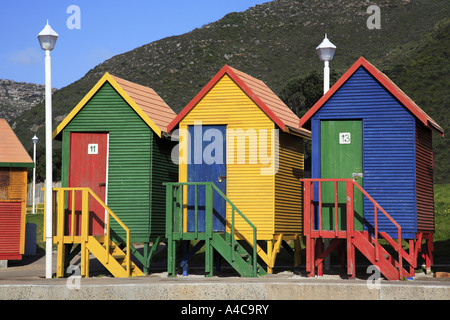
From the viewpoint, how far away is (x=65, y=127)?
21.8m

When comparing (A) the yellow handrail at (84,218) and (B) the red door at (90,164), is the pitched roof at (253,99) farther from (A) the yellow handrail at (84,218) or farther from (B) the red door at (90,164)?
(A) the yellow handrail at (84,218)

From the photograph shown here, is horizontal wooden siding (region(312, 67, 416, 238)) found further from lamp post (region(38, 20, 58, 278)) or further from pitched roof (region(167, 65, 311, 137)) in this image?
lamp post (region(38, 20, 58, 278))

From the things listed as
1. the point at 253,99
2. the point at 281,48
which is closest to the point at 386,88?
the point at 253,99

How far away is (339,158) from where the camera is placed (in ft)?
62.7

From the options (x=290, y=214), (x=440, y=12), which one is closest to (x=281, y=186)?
(x=290, y=214)

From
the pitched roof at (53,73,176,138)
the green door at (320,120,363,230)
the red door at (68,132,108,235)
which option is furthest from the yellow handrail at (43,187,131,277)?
the green door at (320,120,363,230)

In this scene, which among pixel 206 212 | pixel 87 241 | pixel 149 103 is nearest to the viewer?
pixel 206 212

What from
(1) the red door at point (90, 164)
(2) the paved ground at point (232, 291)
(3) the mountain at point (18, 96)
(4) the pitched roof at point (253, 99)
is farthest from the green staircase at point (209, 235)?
(3) the mountain at point (18, 96)

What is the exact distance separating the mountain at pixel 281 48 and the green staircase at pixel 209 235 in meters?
50.1

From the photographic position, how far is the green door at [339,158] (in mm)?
18938

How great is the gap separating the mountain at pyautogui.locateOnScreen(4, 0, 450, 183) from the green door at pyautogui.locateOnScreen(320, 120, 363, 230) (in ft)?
162

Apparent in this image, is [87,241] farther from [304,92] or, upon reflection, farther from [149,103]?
[304,92]

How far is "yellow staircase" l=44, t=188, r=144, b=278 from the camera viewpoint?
19.6 metres

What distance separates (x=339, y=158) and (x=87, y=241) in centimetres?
722
